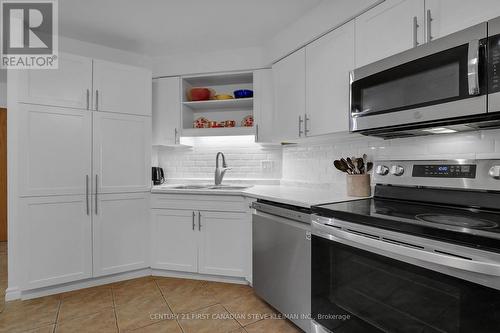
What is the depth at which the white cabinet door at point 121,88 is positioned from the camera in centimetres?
246

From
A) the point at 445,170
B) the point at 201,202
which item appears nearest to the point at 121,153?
the point at 201,202

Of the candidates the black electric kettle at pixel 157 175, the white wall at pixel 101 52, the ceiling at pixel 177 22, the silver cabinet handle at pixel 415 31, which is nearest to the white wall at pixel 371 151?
the silver cabinet handle at pixel 415 31

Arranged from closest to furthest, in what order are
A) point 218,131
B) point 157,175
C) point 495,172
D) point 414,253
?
point 414,253
point 495,172
point 218,131
point 157,175

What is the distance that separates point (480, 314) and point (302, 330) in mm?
1163

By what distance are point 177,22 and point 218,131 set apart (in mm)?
1078

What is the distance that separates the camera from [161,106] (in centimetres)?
299

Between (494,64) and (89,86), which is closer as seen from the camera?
(494,64)

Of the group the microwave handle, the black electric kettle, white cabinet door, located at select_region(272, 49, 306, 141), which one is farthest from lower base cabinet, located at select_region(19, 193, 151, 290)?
the microwave handle

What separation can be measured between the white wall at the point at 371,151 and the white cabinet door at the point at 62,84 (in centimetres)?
202

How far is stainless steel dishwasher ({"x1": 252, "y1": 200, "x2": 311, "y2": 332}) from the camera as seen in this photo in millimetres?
1635

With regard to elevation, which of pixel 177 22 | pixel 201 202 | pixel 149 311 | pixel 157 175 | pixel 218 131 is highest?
pixel 177 22

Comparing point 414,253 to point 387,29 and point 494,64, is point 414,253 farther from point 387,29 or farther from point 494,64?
point 387,29

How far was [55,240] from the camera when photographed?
2.28 meters

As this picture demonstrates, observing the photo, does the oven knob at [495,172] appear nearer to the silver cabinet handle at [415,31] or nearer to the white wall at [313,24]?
the silver cabinet handle at [415,31]
